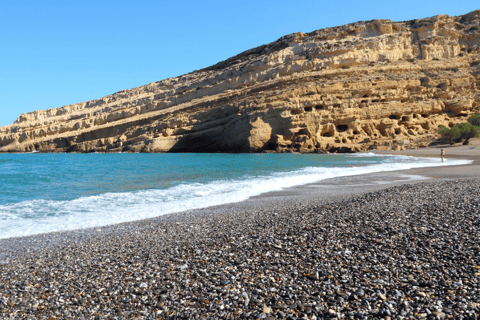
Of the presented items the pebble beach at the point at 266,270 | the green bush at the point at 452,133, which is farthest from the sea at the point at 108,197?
Result: the green bush at the point at 452,133

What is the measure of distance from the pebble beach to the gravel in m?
0.02

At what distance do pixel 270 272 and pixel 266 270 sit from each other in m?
0.09

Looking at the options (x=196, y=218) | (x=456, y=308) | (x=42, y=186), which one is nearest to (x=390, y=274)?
(x=456, y=308)

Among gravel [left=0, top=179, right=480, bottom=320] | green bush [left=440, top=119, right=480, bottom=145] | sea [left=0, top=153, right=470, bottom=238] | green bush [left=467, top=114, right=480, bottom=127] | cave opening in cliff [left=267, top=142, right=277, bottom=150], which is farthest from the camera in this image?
cave opening in cliff [left=267, top=142, right=277, bottom=150]

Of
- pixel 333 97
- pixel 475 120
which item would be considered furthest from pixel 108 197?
pixel 475 120

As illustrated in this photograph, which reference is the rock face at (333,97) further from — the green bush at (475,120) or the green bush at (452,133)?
the green bush at (475,120)

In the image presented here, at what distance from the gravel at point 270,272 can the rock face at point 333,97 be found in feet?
126

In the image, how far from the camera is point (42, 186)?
1712 cm

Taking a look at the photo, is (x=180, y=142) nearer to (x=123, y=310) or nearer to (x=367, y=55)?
(x=367, y=55)

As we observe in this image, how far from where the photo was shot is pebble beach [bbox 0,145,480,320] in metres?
3.54

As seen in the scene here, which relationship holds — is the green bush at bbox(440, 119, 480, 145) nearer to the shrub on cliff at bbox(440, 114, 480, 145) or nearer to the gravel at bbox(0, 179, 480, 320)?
the shrub on cliff at bbox(440, 114, 480, 145)

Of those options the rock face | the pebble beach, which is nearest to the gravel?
the pebble beach

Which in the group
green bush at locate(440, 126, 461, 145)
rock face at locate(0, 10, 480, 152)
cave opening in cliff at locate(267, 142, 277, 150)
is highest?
rock face at locate(0, 10, 480, 152)

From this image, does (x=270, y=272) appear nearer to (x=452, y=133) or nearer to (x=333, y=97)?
(x=452, y=133)
